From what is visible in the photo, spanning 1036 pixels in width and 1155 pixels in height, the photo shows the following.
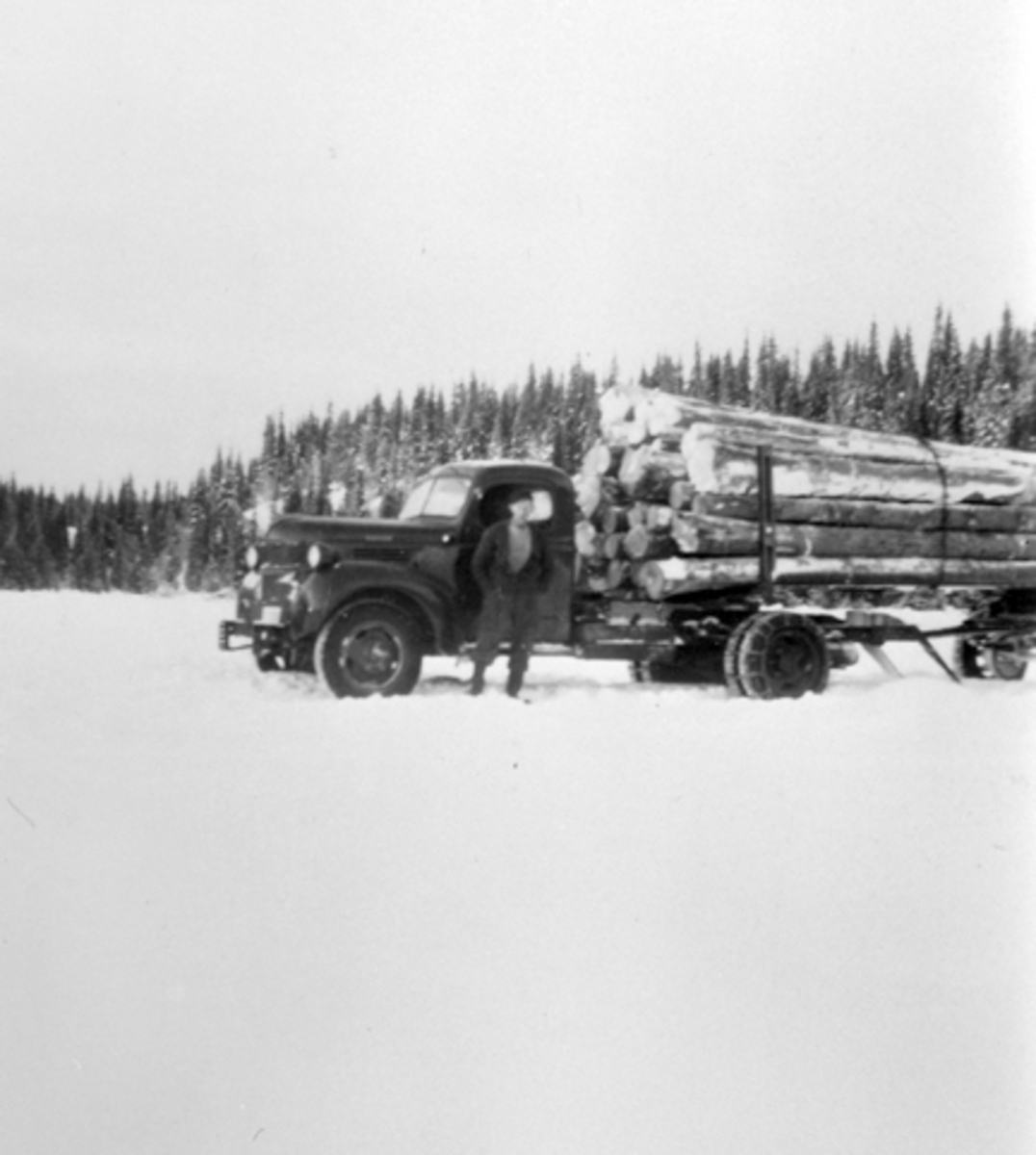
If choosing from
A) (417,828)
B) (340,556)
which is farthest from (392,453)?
(417,828)

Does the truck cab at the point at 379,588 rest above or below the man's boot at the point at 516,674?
above

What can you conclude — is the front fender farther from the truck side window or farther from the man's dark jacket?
the truck side window

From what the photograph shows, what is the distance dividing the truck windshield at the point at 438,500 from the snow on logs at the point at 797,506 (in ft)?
3.47

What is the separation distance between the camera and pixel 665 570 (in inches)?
361

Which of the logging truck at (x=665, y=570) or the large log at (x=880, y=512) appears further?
the large log at (x=880, y=512)

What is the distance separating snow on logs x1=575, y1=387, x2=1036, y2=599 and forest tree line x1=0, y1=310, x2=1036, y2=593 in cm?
42

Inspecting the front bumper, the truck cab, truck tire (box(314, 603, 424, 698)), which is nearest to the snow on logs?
the truck cab

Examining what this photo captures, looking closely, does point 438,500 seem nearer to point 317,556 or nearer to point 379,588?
point 379,588

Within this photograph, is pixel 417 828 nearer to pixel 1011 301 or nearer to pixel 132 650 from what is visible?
pixel 132 650

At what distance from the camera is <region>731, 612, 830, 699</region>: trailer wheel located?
8875 mm

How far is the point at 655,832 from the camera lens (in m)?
5.79

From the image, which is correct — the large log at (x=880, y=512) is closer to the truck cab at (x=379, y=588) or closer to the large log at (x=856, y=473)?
the large log at (x=856, y=473)

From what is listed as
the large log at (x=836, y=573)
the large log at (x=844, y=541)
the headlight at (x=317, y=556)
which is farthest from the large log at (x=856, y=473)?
the headlight at (x=317, y=556)

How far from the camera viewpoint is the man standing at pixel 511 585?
8195 millimetres
